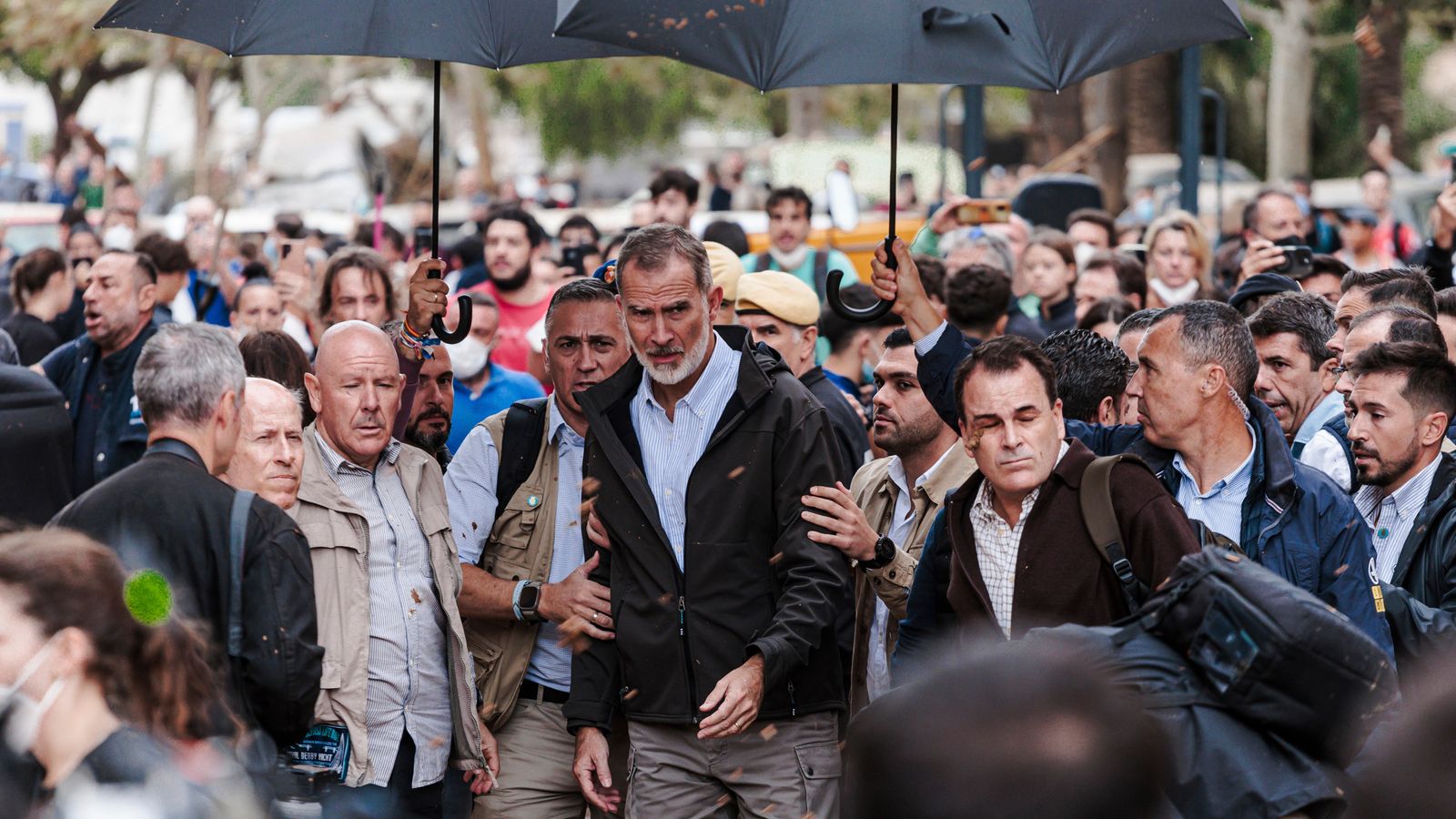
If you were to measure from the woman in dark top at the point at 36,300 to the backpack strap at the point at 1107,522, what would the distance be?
24.5 ft

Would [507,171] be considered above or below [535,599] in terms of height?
above

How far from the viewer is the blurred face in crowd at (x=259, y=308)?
29.2 ft

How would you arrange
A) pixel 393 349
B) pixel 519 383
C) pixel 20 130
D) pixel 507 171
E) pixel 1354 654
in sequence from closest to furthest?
pixel 1354 654 < pixel 393 349 < pixel 519 383 < pixel 20 130 < pixel 507 171

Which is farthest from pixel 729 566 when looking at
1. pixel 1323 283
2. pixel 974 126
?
pixel 974 126

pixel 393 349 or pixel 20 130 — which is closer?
pixel 393 349

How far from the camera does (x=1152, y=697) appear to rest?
2699mm

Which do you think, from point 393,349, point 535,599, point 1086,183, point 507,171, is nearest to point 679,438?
point 535,599

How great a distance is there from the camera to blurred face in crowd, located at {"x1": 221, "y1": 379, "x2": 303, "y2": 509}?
4.91m

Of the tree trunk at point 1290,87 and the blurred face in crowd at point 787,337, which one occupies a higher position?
the tree trunk at point 1290,87

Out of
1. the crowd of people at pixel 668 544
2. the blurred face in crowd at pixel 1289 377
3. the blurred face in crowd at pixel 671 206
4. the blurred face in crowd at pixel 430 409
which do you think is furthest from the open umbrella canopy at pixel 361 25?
the blurred face in crowd at pixel 671 206

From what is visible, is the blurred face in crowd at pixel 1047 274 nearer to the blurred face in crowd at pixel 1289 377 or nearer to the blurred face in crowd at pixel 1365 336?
the blurred face in crowd at pixel 1289 377

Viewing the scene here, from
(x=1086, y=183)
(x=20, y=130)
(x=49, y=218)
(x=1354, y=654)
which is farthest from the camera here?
(x=20, y=130)

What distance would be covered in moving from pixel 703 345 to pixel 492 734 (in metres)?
1.40

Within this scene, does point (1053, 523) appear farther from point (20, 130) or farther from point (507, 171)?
point (507, 171)
